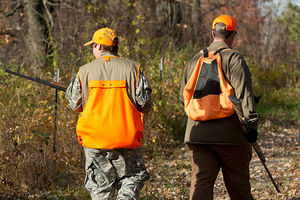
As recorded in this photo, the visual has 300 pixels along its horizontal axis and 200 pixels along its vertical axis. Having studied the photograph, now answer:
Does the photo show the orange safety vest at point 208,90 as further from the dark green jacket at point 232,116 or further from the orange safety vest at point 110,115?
the orange safety vest at point 110,115

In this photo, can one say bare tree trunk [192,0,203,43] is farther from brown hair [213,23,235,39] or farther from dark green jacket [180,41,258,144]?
dark green jacket [180,41,258,144]

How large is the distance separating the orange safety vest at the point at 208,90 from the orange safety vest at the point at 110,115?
56 centimetres

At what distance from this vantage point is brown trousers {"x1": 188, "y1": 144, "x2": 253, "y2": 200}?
159 inches

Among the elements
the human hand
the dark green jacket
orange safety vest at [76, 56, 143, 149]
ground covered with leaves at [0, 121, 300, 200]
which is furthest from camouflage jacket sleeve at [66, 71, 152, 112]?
ground covered with leaves at [0, 121, 300, 200]

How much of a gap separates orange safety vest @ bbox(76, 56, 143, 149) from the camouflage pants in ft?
0.46

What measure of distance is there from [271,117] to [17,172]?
840cm

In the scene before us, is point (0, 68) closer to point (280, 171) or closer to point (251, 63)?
point (280, 171)

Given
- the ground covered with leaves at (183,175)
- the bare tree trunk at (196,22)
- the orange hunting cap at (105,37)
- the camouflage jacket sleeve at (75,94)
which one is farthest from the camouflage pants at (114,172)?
the bare tree trunk at (196,22)

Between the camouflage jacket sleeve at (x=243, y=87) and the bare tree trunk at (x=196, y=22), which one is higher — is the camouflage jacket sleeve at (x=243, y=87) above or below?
below

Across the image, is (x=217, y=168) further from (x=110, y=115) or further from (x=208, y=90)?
(x=110, y=115)

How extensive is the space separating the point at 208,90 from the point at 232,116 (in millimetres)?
300

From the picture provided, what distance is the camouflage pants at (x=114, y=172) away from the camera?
4023 millimetres

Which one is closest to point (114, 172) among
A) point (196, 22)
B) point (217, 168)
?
point (217, 168)

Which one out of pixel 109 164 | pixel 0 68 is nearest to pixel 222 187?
pixel 109 164
